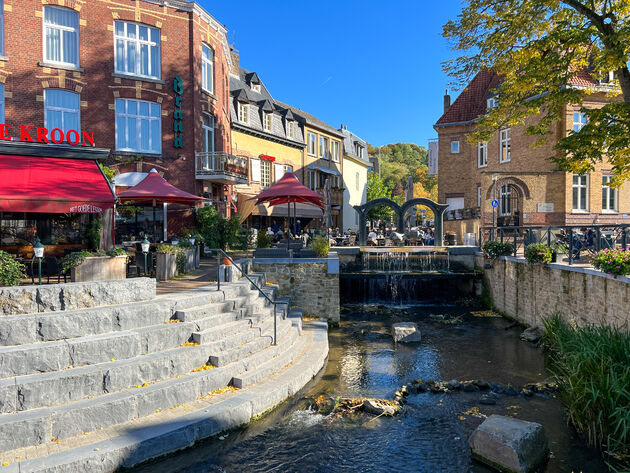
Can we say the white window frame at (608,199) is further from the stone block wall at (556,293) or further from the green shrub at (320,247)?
the green shrub at (320,247)

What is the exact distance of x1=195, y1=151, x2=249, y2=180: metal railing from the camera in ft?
63.5

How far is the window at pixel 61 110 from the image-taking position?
16.8 m

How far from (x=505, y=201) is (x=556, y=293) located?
14.3 meters

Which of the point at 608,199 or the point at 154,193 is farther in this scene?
the point at 608,199

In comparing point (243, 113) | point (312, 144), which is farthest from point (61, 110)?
point (312, 144)

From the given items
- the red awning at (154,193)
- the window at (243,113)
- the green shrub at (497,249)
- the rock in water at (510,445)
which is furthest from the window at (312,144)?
the rock in water at (510,445)

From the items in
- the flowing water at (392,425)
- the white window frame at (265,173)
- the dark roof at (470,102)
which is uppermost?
the dark roof at (470,102)

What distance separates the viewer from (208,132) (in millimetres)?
21125

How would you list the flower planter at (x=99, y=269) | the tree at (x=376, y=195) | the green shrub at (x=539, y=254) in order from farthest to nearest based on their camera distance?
the tree at (x=376, y=195) → the green shrub at (x=539, y=254) → the flower planter at (x=99, y=269)

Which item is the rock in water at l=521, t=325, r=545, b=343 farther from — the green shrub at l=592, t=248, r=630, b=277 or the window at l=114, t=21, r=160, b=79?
the window at l=114, t=21, r=160, b=79

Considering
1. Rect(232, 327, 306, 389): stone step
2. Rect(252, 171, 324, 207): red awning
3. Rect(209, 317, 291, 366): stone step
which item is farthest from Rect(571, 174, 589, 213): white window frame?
Rect(209, 317, 291, 366): stone step

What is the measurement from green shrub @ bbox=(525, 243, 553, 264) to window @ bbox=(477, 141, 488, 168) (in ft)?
53.7

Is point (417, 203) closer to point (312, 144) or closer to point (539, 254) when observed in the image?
point (539, 254)

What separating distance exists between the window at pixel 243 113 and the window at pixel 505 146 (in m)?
15.6
